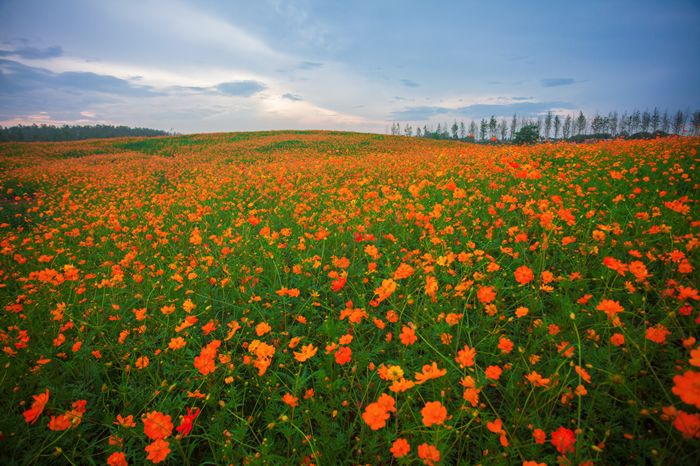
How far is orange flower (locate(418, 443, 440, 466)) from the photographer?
4.04ft

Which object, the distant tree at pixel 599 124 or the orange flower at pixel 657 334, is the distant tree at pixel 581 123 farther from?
the orange flower at pixel 657 334

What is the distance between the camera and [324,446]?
1531mm

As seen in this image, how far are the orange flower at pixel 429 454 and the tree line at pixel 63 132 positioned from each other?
5453 cm

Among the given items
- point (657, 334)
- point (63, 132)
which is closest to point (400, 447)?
point (657, 334)

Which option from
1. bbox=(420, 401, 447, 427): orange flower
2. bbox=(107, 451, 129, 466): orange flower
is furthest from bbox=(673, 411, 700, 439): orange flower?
bbox=(107, 451, 129, 466): orange flower

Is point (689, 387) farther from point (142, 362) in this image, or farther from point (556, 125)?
point (556, 125)

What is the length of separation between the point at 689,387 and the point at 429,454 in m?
0.98

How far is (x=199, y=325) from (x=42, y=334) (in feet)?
4.25

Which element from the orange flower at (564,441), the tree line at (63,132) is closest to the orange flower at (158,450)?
the orange flower at (564,441)

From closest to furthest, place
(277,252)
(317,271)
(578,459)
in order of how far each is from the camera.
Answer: (578,459) → (317,271) → (277,252)

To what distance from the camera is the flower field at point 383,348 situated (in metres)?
1.48

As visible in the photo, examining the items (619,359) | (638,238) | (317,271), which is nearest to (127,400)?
(317,271)

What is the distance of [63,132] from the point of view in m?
44.2

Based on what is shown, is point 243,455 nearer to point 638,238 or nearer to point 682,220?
point 638,238
